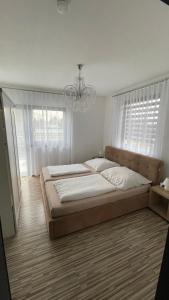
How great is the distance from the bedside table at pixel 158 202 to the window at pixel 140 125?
30.8 inches

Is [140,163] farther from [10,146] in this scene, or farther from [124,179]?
[10,146]

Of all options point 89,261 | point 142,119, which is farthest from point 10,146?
point 142,119

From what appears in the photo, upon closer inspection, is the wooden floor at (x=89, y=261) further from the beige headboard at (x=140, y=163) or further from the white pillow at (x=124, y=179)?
the beige headboard at (x=140, y=163)

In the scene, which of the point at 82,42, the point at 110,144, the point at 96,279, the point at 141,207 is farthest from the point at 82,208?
the point at 110,144

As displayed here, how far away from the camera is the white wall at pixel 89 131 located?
439 cm

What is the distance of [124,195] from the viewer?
2.44m

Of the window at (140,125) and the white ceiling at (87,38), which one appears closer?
the white ceiling at (87,38)

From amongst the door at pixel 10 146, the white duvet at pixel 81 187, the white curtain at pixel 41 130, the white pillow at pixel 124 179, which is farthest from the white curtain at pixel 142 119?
the door at pixel 10 146

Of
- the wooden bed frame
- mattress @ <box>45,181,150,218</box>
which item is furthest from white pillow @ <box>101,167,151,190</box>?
the wooden bed frame

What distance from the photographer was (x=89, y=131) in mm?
4566

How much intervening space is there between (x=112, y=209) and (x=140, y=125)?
1.87 m

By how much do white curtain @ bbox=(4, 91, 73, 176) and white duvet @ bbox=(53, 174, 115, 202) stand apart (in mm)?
1619

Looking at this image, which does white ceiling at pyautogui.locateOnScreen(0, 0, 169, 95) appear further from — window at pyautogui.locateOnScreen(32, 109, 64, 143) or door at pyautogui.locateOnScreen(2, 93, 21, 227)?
window at pyautogui.locateOnScreen(32, 109, 64, 143)

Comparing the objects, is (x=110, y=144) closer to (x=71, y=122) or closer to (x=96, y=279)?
(x=71, y=122)
